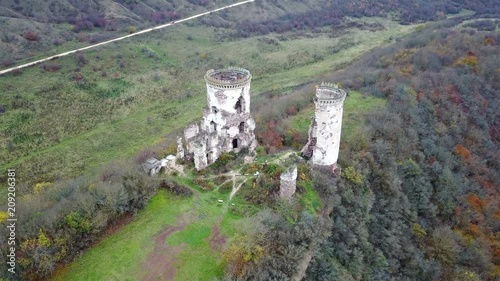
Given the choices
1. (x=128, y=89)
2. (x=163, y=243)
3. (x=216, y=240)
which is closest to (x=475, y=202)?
(x=216, y=240)

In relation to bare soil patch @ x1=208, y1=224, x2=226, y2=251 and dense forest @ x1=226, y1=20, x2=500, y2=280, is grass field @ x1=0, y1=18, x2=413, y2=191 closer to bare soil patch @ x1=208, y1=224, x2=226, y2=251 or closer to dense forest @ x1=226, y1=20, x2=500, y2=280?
dense forest @ x1=226, y1=20, x2=500, y2=280

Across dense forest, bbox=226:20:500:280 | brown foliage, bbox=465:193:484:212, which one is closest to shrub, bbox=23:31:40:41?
dense forest, bbox=226:20:500:280

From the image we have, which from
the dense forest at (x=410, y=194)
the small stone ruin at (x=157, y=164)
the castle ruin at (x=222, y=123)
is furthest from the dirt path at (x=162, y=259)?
the castle ruin at (x=222, y=123)

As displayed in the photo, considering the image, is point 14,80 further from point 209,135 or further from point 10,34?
point 209,135

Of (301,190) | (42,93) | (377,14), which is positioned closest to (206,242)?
(301,190)

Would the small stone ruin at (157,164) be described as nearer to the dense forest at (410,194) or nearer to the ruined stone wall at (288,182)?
the ruined stone wall at (288,182)
